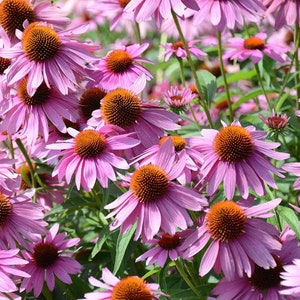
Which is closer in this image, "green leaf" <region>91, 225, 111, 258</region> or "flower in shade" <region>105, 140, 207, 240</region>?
"flower in shade" <region>105, 140, 207, 240</region>

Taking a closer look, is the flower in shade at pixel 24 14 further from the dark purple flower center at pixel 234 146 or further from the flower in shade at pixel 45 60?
the dark purple flower center at pixel 234 146

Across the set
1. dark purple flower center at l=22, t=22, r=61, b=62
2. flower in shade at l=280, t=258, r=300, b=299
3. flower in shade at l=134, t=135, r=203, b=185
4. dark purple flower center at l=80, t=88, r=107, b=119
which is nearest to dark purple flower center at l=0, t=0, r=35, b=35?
dark purple flower center at l=22, t=22, r=61, b=62

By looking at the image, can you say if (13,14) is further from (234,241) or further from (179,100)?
(234,241)

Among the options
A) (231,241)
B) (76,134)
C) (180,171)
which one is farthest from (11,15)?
(231,241)

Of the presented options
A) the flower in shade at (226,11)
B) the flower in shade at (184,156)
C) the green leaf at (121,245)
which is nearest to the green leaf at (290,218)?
the flower in shade at (184,156)

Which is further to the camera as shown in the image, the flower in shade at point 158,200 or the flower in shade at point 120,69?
the flower in shade at point 120,69

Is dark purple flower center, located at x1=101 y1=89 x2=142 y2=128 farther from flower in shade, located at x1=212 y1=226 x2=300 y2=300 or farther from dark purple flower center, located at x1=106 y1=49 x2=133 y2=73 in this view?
flower in shade, located at x1=212 y1=226 x2=300 y2=300
